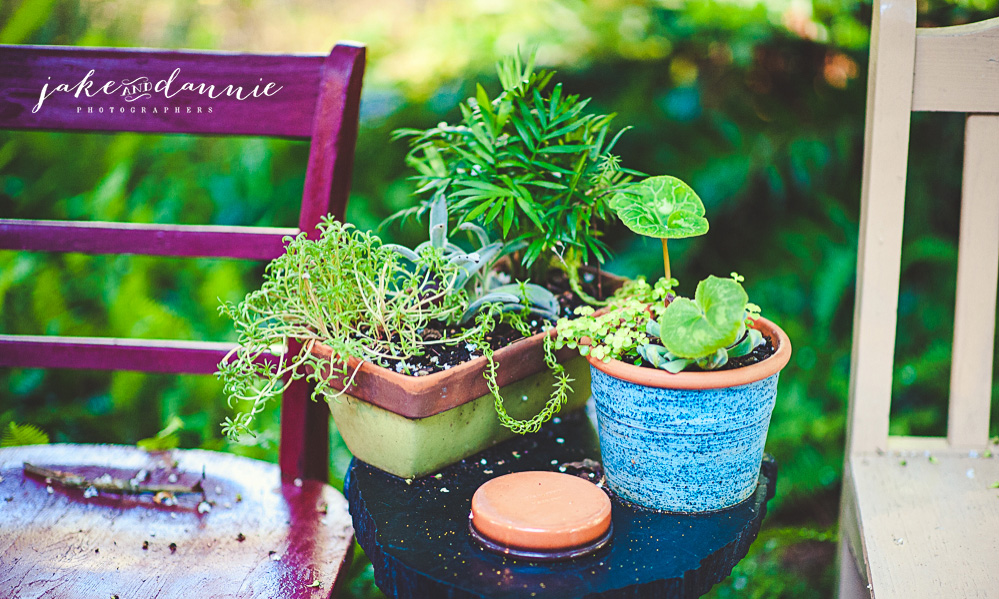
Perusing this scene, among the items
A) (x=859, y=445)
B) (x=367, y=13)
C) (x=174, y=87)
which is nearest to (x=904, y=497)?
(x=859, y=445)

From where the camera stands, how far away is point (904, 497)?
1.22m

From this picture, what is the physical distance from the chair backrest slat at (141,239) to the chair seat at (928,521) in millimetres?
1045

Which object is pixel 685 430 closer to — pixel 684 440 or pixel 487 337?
pixel 684 440

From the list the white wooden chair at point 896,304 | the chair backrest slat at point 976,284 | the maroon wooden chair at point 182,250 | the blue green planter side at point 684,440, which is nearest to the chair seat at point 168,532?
the maroon wooden chair at point 182,250

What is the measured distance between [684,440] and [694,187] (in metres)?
1.59

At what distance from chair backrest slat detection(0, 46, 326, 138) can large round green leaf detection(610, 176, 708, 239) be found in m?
0.59

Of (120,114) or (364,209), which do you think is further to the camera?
(364,209)

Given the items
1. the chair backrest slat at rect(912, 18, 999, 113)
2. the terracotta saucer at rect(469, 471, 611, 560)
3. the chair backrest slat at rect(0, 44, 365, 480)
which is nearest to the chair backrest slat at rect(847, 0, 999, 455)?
the chair backrest slat at rect(912, 18, 999, 113)

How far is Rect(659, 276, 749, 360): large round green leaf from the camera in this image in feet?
2.88

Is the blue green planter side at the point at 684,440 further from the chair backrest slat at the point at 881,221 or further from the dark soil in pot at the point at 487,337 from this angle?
the chair backrest slat at the point at 881,221

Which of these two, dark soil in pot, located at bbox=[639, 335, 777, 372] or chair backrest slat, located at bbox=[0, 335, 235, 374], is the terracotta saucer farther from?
chair backrest slat, located at bbox=[0, 335, 235, 374]

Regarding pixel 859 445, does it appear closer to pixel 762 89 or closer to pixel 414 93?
pixel 762 89

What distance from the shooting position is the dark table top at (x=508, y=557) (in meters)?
0.85

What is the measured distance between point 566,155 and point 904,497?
766 millimetres
